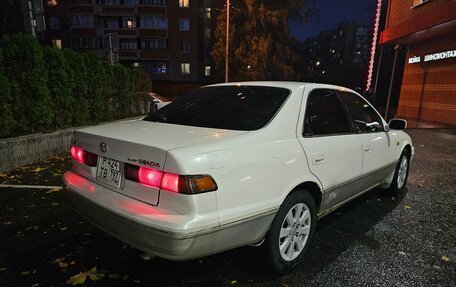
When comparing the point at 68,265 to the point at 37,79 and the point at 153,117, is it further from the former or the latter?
the point at 37,79

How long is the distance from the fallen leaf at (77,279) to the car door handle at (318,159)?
218 cm

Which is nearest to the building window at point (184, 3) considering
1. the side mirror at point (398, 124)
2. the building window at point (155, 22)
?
the building window at point (155, 22)

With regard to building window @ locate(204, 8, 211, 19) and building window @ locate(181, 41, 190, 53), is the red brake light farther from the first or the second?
→ building window @ locate(204, 8, 211, 19)

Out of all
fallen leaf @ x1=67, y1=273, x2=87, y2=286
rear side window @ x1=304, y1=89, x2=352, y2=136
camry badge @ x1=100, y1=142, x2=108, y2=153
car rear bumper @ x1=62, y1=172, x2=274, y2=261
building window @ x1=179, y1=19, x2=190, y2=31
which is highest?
building window @ x1=179, y1=19, x2=190, y2=31

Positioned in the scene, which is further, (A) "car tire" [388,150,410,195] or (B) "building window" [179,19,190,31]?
(B) "building window" [179,19,190,31]

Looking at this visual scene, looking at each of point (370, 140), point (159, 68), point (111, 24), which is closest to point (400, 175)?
point (370, 140)

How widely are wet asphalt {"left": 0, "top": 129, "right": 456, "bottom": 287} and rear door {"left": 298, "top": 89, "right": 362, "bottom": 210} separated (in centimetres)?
53

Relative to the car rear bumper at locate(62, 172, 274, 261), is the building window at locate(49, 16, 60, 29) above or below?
above

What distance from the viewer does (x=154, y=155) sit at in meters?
2.06

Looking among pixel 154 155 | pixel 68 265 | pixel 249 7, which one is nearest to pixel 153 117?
pixel 154 155

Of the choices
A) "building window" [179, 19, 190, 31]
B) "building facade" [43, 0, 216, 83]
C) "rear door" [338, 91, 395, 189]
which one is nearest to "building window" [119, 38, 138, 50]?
"building facade" [43, 0, 216, 83]

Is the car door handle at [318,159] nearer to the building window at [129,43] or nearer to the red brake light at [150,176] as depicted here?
the red brake light at [150,176]

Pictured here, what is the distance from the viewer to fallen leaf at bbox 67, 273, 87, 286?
2445 millimetres

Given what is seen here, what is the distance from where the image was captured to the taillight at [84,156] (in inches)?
101
